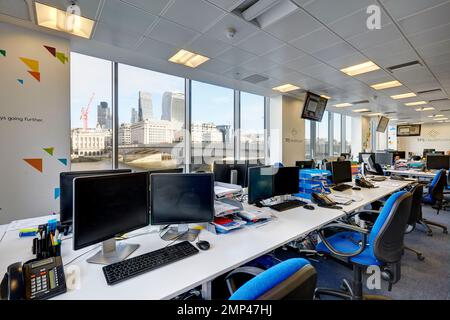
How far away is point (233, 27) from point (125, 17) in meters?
1.32

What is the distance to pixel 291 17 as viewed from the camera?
8.44 ft

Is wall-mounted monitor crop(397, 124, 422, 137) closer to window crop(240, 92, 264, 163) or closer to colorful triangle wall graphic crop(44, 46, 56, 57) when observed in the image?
window crop(240, 92, 264, 163)

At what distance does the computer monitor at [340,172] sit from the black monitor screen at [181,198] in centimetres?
262

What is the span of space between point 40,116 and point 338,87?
6.05 meters

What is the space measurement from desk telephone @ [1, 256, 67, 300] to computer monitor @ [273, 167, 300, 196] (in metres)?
2.06

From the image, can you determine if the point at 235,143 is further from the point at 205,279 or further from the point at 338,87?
the point at 205,279

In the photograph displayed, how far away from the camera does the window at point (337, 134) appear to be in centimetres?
990

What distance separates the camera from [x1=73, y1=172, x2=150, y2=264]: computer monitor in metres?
1.21

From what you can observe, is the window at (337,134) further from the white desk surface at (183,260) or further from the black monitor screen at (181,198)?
the black monitor screen at (181,198)

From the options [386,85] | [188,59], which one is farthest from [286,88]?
[188,59]

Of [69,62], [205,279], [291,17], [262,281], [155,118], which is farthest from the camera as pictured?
[155,118]

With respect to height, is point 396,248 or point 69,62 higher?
point 69,62

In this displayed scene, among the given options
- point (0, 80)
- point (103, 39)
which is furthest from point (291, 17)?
point (0, 80)

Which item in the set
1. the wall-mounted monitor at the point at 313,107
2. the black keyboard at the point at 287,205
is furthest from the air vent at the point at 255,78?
the black keyboard at the point at 287,205
